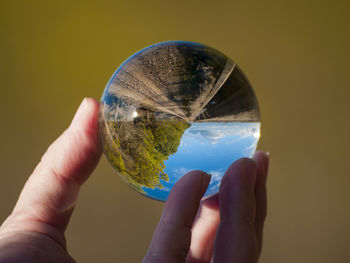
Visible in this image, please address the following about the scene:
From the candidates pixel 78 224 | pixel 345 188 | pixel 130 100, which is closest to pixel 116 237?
pixel 78 224

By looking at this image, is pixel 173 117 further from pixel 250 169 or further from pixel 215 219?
pixel 215 219

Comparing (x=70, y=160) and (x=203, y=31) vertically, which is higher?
(x=203, y=31)

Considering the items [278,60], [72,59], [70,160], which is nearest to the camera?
[70,160]

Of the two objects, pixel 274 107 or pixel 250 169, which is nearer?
pixel 250 169

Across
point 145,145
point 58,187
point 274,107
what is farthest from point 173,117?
→ point 274,107

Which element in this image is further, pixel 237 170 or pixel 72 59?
pixel 72 59

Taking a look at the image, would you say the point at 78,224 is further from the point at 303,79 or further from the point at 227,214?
the point at 303,79

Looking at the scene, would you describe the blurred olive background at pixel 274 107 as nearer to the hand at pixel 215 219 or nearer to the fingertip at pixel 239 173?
the hand at pixel 215 219

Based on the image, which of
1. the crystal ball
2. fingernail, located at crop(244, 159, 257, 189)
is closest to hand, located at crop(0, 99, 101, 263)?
the crystal ball
